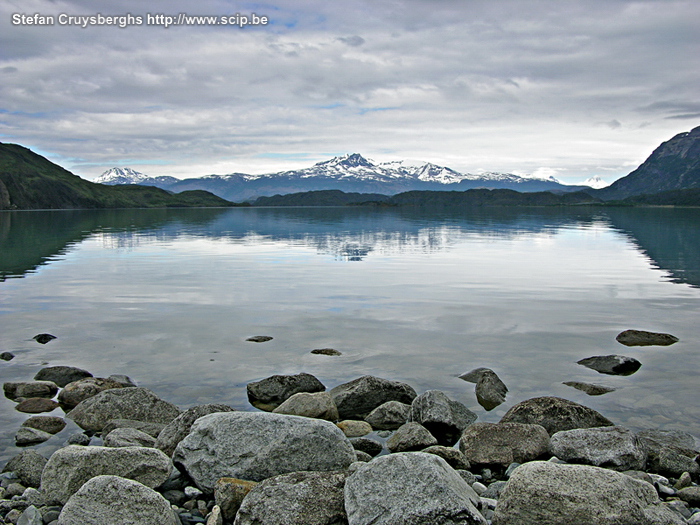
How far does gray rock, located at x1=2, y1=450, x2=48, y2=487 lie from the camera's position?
1064 cm

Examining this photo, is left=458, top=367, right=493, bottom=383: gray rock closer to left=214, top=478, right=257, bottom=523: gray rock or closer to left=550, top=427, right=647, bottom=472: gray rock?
left=550, top=427, right=647, bottom=472: gray rock

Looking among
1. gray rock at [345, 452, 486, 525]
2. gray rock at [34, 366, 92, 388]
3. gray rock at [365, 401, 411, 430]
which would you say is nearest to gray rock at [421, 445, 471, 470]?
gray rock at [345, 452, 486, 525]

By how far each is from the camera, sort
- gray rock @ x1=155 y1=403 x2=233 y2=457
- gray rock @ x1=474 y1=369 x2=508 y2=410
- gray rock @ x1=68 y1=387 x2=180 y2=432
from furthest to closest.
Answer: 1. gray rock @ x1=474 y1=369 x2=508 y2=410
2. gray rock @ x1=68 y1=387 x2=180 y2=432
3. gray rock @ x1=155 y1=403 x2=233 y2=457

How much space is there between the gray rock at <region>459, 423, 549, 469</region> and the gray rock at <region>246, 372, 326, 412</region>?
513 centimetres

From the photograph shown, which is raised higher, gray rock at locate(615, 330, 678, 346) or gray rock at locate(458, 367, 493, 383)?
gray rock at locate(615, 330, 678, 346)

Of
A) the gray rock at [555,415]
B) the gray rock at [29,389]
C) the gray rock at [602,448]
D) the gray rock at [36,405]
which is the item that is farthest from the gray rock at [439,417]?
the gray rock at [29,389]

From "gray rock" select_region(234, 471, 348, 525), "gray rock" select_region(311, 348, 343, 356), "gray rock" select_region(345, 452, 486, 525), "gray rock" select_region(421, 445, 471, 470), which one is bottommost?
"gray rock" select_region(311, 348, 343, 356)

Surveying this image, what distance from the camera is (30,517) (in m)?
8.89

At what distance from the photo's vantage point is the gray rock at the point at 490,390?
1573 centimetres

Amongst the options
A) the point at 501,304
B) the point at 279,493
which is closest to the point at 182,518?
the point at 279,493

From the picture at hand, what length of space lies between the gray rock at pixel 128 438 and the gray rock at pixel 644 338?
16.8 meters

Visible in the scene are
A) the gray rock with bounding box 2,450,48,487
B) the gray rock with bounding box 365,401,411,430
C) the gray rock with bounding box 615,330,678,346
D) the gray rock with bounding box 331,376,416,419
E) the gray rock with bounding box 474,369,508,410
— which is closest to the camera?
the gray rock with bounding box 2,450,48,487

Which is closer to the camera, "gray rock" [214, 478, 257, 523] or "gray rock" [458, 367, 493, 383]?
"gray rock" [214, 478, 257, 523]

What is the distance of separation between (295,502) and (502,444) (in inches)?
205
